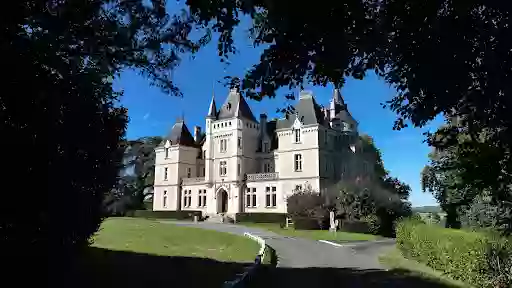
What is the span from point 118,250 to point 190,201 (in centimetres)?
3627

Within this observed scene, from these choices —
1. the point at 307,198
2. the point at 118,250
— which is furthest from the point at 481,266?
the point at 307,198

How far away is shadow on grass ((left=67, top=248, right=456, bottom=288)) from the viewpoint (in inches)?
426

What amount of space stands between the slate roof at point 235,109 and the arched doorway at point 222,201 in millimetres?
9533

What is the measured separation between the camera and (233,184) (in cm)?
4972

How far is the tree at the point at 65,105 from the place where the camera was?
4730mm

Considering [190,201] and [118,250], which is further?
[190,201]

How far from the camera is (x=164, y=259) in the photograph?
618 inches

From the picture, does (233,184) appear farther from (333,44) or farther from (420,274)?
(333,44)

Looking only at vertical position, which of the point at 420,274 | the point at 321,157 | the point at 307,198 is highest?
the point at 321,157

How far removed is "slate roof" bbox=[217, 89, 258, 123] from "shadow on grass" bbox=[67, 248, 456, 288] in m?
36.2

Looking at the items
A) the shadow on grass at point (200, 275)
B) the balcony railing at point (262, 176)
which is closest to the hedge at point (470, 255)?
the shadow on grass at point (200, 275)

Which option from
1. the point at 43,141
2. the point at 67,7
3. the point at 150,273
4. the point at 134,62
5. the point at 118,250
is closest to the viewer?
the point at 67,7

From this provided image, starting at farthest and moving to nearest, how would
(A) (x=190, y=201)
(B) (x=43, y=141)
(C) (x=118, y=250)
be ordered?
(A) (x=190, y=201)
(C) (x=118, y=250)
(B) (x=43, y=141)

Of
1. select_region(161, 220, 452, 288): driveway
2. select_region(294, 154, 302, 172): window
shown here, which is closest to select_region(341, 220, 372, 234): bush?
select_region(294, 154, 302, 172): window
